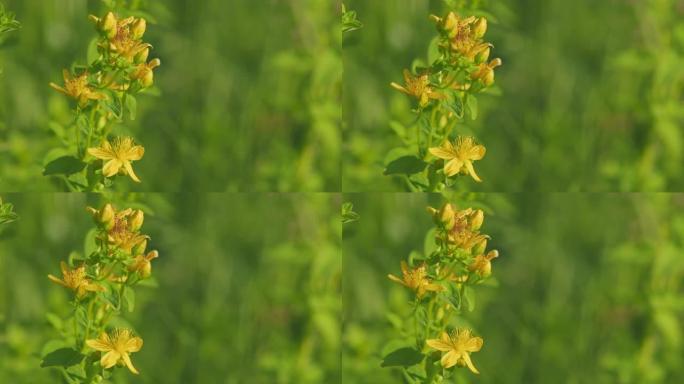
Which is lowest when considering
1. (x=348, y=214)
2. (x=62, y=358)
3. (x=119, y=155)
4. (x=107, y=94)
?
(x=62, y=358)

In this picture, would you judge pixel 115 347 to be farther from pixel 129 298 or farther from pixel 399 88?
pixel 399 88

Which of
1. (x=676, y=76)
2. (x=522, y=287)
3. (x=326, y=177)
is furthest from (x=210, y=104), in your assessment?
(x=676, y=76)

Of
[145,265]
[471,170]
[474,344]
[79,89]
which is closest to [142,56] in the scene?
[79,89]

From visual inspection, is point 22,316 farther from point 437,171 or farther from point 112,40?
point 437,171

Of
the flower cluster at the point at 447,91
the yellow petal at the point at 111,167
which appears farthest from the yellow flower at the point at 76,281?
the flower cluster at the point at 447,91

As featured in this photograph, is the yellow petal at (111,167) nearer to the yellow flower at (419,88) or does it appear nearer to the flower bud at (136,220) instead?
the flower bud at (136,220)

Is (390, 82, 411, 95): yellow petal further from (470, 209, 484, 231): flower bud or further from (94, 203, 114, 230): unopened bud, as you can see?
(94, 203, 114, 230): unopened bud
